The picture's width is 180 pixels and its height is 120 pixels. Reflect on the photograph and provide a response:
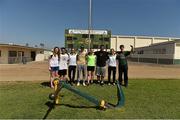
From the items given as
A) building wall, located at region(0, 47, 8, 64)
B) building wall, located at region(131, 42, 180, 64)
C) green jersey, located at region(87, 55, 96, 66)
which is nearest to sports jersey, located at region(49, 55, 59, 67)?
green jersey, located at region(87, 55, 96, 66)

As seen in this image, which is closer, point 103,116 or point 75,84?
point 103,116

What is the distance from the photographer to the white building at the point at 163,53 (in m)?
44.1

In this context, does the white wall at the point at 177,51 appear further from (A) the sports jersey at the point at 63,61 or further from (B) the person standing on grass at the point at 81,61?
(A) the sports jersey at the point at 63,61

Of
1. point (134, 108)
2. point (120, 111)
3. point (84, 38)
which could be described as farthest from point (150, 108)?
point (84, 38)

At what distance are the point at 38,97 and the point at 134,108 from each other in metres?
3.22

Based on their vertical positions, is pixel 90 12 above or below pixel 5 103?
above

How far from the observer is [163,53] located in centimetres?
5166

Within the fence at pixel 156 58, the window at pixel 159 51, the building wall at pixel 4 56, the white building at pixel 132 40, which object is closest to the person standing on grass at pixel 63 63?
the building wall at pixel 4 56

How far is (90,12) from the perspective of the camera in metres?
20.8

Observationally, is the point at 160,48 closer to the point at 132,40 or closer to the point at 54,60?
the point at 132,40

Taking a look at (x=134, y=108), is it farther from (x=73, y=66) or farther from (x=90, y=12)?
(x=90, y=12)

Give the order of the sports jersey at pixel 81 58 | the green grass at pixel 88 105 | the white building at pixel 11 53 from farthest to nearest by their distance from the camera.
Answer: the white building at pixel 11 53
the sports jersey at pixel 81 58
the green grass at pixel 88 105

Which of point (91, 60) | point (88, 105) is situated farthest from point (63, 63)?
point (88, 105)

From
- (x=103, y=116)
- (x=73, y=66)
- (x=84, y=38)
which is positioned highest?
(x=84, y=38)
